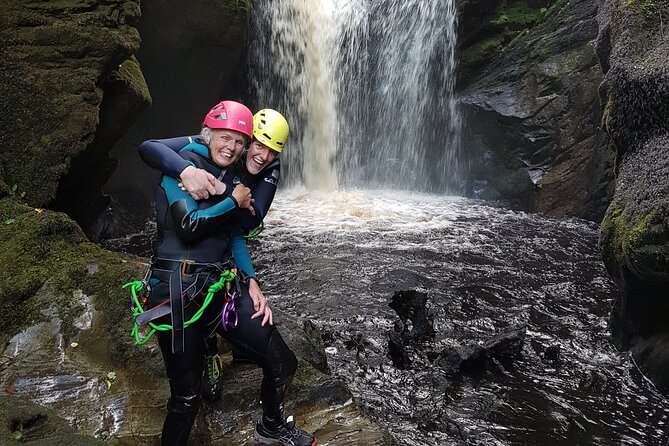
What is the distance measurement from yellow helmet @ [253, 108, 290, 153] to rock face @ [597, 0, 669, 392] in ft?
11.4

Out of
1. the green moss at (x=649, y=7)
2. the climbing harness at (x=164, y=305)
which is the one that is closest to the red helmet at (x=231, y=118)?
the climbing harness at (x=164, y=305)

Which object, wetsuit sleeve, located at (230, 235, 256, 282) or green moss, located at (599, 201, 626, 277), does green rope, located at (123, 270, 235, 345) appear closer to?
wetsuit sleeve, located at (230, 235, 256, 282)

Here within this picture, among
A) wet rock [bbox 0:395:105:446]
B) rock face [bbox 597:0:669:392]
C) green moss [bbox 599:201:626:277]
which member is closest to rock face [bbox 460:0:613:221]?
rock face [bbox 597:0:669:392]

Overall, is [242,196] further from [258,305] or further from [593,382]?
[593,382]

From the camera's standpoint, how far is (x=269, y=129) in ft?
9.13

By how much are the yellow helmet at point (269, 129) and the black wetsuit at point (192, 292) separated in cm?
29

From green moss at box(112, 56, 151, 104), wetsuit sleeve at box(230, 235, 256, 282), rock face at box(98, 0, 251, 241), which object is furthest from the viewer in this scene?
rock face at box(98, 0, 251, 241)

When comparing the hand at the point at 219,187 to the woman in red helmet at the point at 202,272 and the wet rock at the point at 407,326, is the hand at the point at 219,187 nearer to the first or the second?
the woman in red helmet at the point at 202,272

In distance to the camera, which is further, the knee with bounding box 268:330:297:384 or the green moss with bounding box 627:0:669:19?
the green moss with bounding box 627:0:669:19

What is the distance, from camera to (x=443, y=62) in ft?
54.6

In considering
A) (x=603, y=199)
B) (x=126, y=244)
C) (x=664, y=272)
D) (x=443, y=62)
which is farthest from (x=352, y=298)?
(x=443, y=62)

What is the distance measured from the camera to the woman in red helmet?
260 cm

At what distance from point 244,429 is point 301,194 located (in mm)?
13087

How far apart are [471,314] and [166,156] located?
512cm
